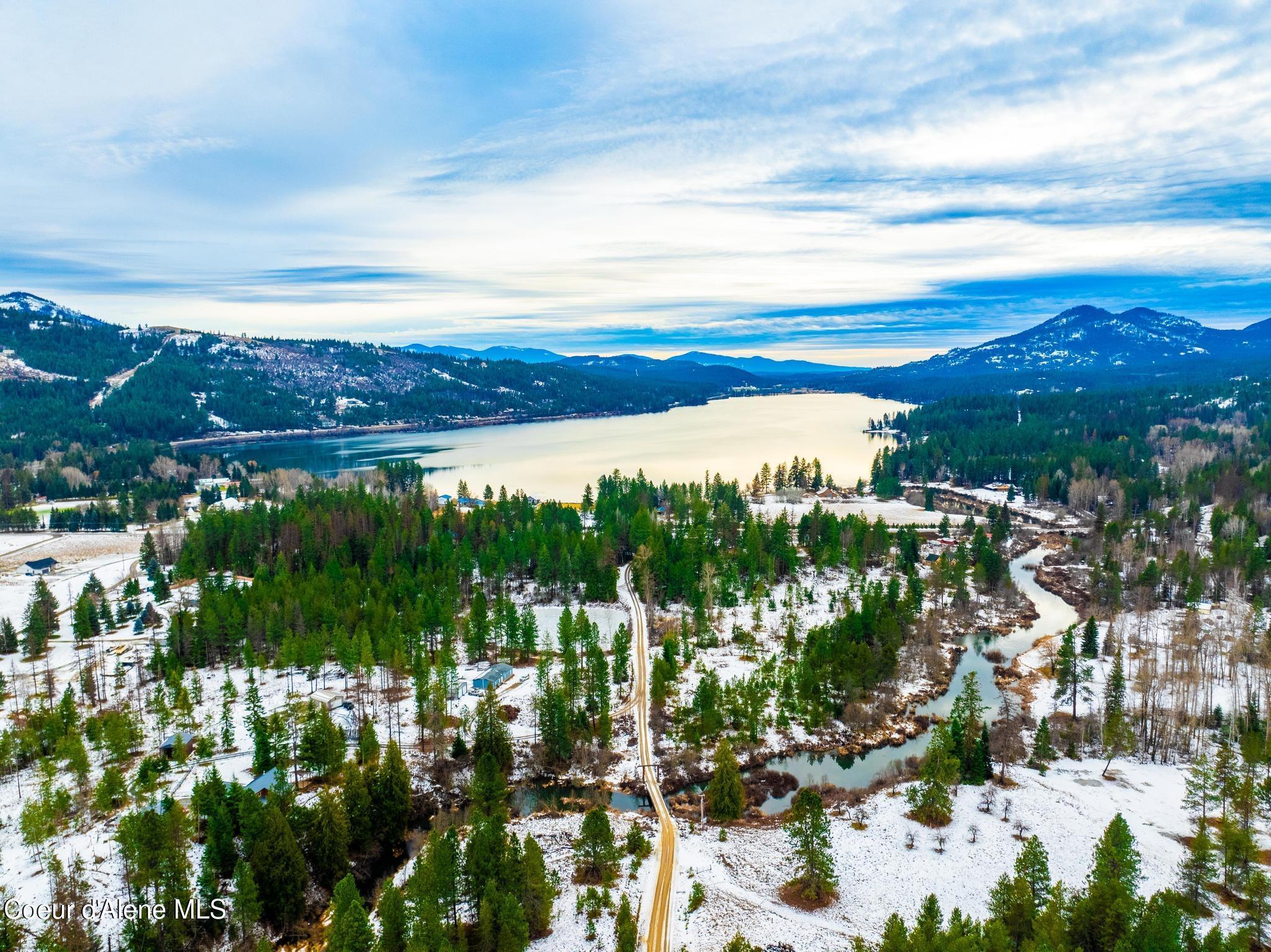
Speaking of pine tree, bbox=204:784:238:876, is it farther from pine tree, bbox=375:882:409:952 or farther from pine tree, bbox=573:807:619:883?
pine tree, bbox=573:807:619:883

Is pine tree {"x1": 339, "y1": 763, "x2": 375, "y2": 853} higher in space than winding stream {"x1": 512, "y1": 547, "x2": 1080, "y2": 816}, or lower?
higher

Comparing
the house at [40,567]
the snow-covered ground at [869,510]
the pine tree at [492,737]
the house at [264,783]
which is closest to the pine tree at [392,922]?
the house at [264,783]

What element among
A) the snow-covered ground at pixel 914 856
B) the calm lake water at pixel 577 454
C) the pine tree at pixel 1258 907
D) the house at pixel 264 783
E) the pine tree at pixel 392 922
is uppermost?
the calm lake water at pixel 577 454

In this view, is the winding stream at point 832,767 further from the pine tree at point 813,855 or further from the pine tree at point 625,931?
the pine tree at point 625,931

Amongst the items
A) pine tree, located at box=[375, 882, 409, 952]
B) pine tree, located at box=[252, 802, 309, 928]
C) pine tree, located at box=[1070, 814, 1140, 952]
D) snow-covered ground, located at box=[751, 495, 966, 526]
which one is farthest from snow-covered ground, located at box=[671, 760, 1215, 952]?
snow-covered ground, located at box=[751, 495, 966, 526]

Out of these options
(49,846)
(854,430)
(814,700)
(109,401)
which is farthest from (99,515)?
(854,430)

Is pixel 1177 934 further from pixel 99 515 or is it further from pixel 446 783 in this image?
pixel 99 515

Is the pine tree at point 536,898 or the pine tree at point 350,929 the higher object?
the pine tree at point 350,929

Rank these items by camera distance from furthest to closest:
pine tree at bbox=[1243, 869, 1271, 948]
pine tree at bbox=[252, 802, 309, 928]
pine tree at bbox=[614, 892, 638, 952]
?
pine tree at bbox=[252, 802, 309, 928], pine tree at bbox=[1243, 869, 1271, 948], pine tree at bbox=[614, 892, 638, 952]
